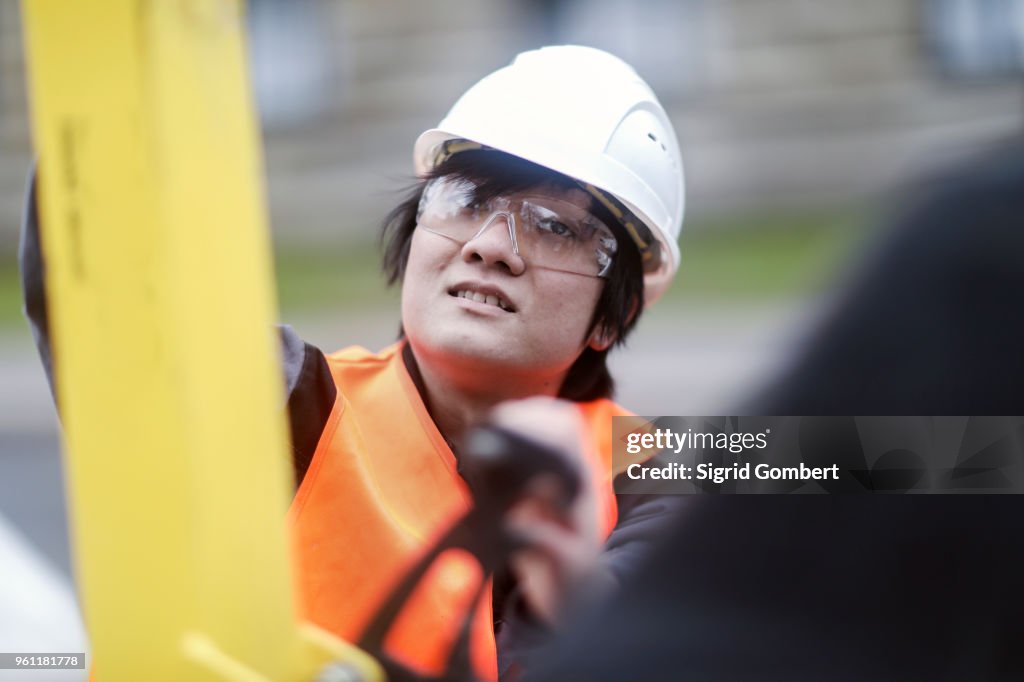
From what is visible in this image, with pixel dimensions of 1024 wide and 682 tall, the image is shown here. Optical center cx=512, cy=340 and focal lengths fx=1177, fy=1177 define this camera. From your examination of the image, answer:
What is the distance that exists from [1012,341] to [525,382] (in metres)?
A: 1.07

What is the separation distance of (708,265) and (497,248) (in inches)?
335

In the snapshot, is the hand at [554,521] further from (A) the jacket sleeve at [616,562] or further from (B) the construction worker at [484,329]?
(B) the construction worker at [484,329]

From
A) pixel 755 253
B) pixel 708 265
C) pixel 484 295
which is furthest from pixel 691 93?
pixel 484 295

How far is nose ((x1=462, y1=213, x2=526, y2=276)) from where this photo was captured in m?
1.82

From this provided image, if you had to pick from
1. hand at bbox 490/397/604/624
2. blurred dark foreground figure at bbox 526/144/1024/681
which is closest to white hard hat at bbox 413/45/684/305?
hand at bbox 490/397/604/624

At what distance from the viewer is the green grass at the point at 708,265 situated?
9.45 meters

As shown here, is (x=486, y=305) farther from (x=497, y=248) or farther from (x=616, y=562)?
(x=616, y=562)

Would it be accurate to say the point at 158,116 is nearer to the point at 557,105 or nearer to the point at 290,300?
the point at 557,105

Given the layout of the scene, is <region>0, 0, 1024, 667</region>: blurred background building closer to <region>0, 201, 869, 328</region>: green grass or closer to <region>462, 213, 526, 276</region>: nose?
<region>0, 201, 869, 328</region>: green grass

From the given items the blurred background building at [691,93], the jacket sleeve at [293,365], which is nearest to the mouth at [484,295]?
the jacket sleeve at [293,365]

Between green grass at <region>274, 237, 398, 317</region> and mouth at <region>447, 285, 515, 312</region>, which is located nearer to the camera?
mouth at <region>447, 285, 515, 312</region>

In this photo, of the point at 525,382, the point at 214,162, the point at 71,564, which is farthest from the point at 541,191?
the point at 71,564

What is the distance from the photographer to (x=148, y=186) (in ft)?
3.37

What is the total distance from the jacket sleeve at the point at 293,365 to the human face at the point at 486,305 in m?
0.18
